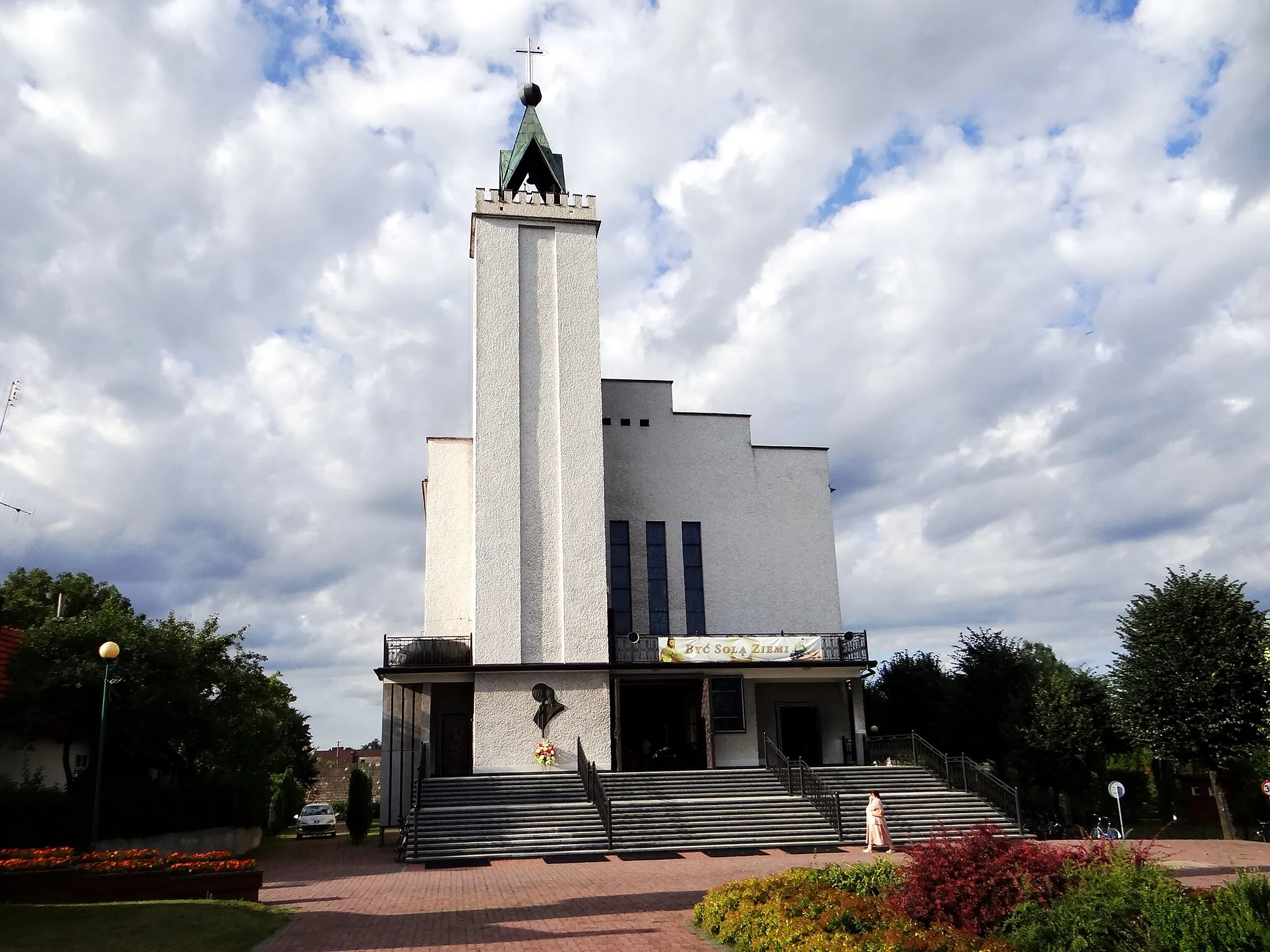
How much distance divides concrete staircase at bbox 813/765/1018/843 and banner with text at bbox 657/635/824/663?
380 cm

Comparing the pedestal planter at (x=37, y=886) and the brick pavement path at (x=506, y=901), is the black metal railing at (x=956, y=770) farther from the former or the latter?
the pedestal planter at (x=37, y=886)

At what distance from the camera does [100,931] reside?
37.2ft

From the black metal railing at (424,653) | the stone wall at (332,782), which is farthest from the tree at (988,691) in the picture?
→ the stone wall at (332,782)

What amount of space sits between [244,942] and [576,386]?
69.4 feet

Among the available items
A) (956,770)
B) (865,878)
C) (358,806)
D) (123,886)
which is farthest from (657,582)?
(865,878)

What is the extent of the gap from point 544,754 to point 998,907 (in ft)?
60.5

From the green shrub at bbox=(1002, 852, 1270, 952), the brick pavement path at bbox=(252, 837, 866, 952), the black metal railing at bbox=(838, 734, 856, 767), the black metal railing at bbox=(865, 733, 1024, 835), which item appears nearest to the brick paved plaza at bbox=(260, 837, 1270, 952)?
the brick pavement path at bbox=(252, 837, 866, 952)

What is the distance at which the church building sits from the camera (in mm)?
28234

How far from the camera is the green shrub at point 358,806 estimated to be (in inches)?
1135

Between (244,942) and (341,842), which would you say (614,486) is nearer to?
(341,842)

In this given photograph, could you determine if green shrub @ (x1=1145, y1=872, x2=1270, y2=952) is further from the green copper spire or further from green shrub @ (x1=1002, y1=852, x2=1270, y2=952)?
the green copper spire

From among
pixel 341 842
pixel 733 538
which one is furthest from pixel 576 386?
pixel 341 842

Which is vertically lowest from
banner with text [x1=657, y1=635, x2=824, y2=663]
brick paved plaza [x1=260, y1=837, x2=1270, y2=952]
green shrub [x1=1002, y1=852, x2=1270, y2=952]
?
brick paved plaza [x1=260, y1=837, x2=1270, y2=952]

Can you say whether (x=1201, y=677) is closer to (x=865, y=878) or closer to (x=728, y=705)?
(x=728, y=705)
